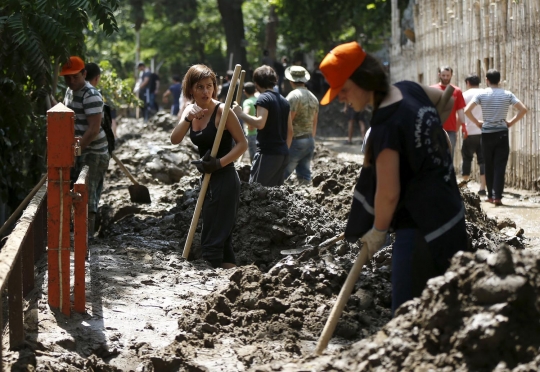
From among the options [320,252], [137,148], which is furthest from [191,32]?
[320,252]

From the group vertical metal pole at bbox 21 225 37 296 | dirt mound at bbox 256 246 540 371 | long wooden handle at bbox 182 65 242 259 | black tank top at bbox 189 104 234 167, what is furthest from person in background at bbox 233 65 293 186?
dirt mound at bbox 256 246 540 371

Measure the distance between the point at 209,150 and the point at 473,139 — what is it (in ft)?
22.3

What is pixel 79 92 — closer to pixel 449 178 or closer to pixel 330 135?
pixel 449 178

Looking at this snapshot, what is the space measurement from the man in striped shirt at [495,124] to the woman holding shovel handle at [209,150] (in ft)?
18.2

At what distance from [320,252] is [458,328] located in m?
3.09

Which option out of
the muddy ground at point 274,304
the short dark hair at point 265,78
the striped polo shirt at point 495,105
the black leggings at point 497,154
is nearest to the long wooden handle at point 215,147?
the muddy ground at point 274,304

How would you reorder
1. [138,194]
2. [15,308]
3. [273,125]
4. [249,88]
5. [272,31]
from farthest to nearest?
[272,31] → [249,88] → [138,194] → [273,125] → [15,308]

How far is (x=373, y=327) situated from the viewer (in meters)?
5.47

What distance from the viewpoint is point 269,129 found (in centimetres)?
929

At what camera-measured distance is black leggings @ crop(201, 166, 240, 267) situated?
7.23 metres

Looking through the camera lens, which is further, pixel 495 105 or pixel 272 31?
pixel 272 31

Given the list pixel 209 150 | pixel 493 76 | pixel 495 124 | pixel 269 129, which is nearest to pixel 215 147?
pixel 209 150

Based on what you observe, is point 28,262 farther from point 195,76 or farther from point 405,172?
point 405,172

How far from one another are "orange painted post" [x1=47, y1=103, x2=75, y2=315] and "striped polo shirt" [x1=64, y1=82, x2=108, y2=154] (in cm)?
284
